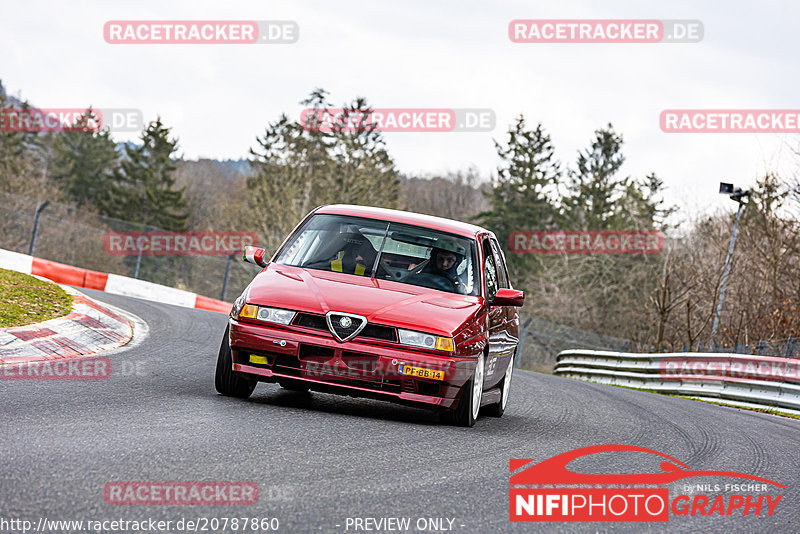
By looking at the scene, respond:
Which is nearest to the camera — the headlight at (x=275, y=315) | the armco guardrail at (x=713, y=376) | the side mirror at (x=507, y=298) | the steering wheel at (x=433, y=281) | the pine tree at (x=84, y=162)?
the headlight at (x=275, y=315)

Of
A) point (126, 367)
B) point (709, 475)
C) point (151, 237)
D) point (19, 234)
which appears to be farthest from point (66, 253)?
point (709, 475)

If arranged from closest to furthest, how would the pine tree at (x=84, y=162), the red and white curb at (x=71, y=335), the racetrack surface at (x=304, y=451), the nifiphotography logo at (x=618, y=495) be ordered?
the racetrack surface at (x=304, y=451), the nifiphotography logo at (x=618, y=495), the red and white curb at (x=71, y=335), the pine tree at (x=84, y=162)

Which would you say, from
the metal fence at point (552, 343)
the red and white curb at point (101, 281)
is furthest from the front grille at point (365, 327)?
the metal fence at point (552, 343)

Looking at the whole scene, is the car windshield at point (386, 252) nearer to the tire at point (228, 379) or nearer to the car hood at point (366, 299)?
the car hood at point (366, 299)

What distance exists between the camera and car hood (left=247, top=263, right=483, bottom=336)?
7254 millimetres

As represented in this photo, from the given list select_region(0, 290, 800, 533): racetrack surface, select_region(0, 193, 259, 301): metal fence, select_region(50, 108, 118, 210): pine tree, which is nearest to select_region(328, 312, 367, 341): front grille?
select_region(0, 290, 800, 533): racetrack surface

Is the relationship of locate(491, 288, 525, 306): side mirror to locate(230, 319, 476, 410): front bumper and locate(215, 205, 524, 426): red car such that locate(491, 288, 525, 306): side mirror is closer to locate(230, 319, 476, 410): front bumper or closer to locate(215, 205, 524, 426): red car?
locate(215, 205, 524, 426): red car

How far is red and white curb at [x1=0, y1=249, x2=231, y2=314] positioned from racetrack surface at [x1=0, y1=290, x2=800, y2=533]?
33.2 ft

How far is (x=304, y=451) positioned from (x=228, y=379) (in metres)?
2.21

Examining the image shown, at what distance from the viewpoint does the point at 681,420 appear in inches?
425

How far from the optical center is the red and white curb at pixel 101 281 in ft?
62.5

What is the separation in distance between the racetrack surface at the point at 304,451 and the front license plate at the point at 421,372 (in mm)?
401

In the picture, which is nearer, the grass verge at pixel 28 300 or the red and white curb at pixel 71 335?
the red and white curb at pixel 71 335

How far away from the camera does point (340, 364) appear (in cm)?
712
